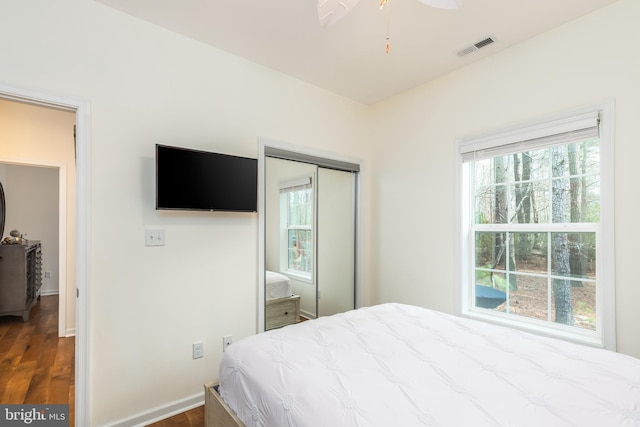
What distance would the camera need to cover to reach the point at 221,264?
2.46 metres

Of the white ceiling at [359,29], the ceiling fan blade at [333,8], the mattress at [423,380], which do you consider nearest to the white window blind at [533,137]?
the white ceiling at [359,29]

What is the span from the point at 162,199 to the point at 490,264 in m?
2.61

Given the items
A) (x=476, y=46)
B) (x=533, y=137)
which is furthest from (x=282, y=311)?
(x=476, y=46)

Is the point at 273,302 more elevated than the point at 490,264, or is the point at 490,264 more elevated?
the point at 490,264

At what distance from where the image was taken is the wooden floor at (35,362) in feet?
7.87

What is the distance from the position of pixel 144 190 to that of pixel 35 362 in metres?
2.31

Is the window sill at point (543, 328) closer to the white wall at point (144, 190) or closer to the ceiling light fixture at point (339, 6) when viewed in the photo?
the white wall at point (144, 190)

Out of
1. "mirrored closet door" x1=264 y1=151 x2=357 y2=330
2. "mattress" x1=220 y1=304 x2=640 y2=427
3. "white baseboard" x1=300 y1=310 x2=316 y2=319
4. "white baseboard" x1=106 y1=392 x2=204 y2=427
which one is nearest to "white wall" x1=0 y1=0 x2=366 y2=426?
"white baseboard" x1=106 y1=392 x2=204 y2=427

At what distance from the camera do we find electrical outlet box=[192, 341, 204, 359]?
91.4 inches

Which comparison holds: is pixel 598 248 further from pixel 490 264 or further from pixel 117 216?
pixel 117 216

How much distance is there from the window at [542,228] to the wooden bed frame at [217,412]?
2.06 m

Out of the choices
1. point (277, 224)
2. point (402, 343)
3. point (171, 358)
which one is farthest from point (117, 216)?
point (402, 343)

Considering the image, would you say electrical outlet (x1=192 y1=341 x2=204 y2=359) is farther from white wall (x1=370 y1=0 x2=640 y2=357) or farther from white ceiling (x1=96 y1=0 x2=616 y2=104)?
white ceiling (x1=96 y1=0 x2=616 y2=104)

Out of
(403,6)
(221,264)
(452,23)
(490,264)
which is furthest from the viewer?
(490,264)
